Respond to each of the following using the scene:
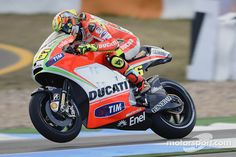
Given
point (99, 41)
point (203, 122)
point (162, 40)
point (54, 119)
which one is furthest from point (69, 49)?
point (162, 40)

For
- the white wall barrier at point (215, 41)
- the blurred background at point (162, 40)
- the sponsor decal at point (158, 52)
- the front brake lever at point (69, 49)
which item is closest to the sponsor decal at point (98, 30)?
the front brake lever at point (69, 49)

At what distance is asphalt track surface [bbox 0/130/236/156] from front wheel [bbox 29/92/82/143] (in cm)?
29

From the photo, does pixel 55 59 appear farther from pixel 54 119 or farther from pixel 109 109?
pixel 109 109

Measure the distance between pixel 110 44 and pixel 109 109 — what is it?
713 mm

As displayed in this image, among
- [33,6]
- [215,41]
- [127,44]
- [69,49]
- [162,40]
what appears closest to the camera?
[69,49]

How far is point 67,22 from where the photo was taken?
7023 mm

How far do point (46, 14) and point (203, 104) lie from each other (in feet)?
24.6

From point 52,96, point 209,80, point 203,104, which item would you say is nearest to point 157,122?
point 52,96

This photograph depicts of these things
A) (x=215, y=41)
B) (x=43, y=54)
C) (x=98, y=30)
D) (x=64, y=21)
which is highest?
(x=64, y=21)

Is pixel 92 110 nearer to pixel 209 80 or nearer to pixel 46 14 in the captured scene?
pixel 209 80

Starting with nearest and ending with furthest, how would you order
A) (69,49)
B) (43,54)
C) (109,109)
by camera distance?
(43,54) → (69,49) → (109,109)

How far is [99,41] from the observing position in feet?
23.7

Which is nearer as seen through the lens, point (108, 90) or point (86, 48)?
point (86, 48)

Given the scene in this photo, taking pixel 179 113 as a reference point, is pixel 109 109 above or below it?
above
